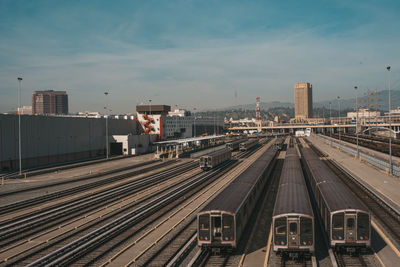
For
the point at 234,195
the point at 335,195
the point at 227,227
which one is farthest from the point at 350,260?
the point at 234,195

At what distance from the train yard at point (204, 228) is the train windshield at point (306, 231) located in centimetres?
5

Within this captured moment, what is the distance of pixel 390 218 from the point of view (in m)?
26.2

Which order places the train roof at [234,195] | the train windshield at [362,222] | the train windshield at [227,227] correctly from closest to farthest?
the train windshield at [362,222] → the train windshield at [227,227] → the train roof at [234,195]

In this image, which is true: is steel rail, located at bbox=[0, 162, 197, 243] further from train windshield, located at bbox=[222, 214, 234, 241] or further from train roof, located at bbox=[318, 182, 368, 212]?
train roof, located at bbox=[318, 182, 368, 212]

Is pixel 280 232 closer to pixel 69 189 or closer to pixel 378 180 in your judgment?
pixel 69 189

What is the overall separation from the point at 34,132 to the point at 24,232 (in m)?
40.1

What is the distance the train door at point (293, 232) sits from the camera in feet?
56.9

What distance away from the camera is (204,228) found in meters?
18.8

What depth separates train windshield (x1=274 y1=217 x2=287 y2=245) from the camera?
17.5m

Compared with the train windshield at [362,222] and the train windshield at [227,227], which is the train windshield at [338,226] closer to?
the train windshield at [362,222]

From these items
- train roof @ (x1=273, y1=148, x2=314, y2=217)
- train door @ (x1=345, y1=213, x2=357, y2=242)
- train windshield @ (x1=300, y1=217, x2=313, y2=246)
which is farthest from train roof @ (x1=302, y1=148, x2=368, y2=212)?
train windshield @ (x1=300, y1=217, x2=313, y2=246)

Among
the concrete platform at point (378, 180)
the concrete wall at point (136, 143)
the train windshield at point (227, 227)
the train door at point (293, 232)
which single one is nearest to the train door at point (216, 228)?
the train windshield at point (227, 227)

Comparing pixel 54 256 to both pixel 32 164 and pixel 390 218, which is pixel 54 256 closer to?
pixel 390 218

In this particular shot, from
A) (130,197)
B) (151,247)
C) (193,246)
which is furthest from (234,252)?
(130,197)
